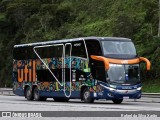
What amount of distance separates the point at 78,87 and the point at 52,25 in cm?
4134

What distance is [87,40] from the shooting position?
31.8 meters

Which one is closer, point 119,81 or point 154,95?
point 119,81

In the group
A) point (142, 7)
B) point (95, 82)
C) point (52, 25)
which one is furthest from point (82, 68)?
point (52, 25)

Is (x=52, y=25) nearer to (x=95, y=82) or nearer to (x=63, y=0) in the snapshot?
(x=63, y=0)

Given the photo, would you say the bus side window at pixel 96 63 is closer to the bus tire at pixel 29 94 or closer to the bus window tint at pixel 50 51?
the bus window tint at pixel 50 51

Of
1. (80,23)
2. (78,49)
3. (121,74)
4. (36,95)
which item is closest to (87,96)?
(121,74)

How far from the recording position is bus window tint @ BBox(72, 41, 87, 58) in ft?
105

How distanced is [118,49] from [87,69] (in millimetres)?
2163

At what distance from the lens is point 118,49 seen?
103 feet

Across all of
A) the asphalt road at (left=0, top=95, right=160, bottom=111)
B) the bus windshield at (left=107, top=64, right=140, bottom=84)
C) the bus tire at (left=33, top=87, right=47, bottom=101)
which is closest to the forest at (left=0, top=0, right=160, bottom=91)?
the bus tire at (left=33, top=87, right=47, bottom=101)

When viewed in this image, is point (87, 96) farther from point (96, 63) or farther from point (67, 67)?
point (67, 67)

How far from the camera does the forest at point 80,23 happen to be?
5066cm

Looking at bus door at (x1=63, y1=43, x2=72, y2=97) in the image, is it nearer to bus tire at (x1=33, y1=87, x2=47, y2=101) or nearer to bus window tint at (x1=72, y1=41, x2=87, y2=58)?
bus window tint at (x1=72, y1=41, x2=87, y2=58)

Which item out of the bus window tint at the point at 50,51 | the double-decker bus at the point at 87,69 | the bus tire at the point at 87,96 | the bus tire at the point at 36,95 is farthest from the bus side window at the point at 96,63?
the bus tire at the point at 36,95
